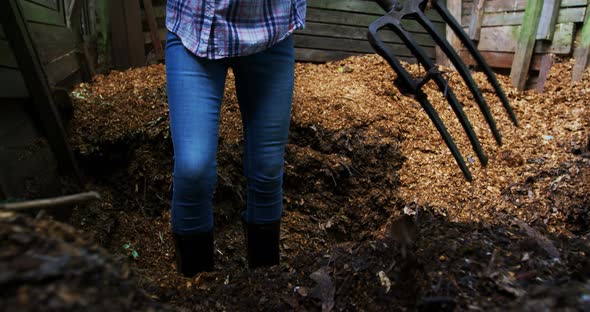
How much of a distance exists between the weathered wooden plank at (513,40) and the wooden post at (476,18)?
0.05 metres

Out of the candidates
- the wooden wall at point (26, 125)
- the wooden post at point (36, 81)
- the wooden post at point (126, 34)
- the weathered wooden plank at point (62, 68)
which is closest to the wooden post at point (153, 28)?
the wooden post at point (126, 34)

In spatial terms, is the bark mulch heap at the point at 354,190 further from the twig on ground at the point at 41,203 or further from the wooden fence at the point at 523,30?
the twig on ground at the point at 41,203

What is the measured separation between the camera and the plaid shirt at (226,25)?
1.16 metres

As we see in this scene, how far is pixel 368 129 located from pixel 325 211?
66 cm

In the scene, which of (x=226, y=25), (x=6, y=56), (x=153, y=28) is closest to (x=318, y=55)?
→ (x=153, y=28)

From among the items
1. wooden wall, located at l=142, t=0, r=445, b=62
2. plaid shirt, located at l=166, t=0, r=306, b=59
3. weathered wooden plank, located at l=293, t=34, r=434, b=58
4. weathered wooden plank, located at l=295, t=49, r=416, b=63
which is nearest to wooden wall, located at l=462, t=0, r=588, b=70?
wooden wall, located at l=142, t=0, r=445, b=62

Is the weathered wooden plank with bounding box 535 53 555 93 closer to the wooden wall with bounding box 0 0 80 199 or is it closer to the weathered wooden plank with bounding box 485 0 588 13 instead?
the weathered wooden plank with bounding box 485 0 588 13

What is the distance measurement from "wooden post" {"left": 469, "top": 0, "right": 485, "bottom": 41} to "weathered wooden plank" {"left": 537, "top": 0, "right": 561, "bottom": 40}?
1.86 feet

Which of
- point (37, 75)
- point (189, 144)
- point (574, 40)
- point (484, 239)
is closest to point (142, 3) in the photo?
point (37, 75)

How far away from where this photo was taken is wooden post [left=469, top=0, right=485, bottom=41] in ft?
12.4

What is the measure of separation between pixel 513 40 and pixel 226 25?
3238 millimetres

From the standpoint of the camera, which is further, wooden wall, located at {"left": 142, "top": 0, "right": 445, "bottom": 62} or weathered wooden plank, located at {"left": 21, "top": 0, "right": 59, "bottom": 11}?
wooden wall, located at {"left": 142, "top": 0, "right": 445, "bottom": 62}

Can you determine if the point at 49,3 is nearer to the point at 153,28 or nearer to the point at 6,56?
the point at 6,56

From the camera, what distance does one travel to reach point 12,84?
174 centimetres
